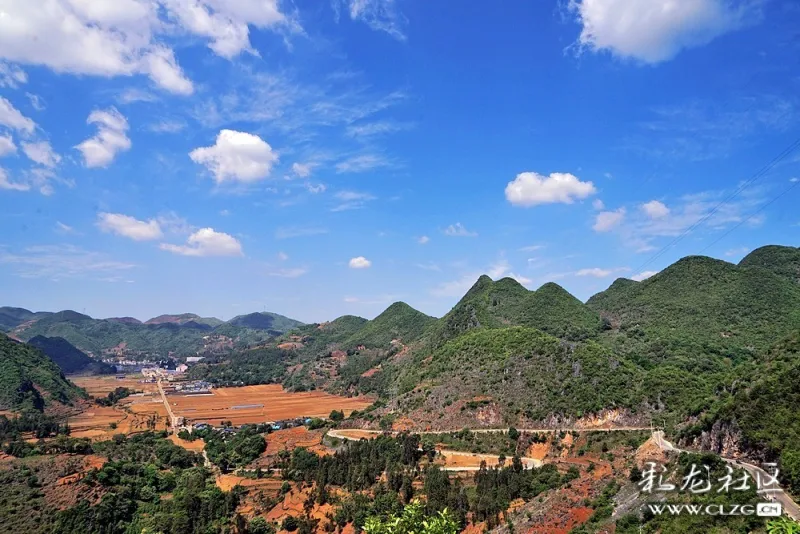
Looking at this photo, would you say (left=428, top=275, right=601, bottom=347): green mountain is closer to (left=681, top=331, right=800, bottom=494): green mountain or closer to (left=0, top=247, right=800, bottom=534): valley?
(left=0, top=247, right=800, bottom=534): valley

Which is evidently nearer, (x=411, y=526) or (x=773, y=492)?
(x=411, y=526)

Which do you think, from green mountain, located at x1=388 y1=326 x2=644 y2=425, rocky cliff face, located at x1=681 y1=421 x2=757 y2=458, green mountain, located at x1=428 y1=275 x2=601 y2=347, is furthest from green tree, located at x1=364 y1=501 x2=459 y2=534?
green mountain, located at x1=428 y1=275 x2=601 y2=347

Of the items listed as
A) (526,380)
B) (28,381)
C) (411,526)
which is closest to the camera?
(411,526)

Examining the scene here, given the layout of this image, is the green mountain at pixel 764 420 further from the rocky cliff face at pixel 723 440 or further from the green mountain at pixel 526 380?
the green mountain at pixel 526 380

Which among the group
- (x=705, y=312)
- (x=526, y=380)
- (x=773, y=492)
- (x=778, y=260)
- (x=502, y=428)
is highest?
(x=778, y=260)

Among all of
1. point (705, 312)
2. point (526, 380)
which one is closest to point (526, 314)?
point (705, 312)

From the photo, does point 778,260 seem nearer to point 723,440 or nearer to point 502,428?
point 502,428
